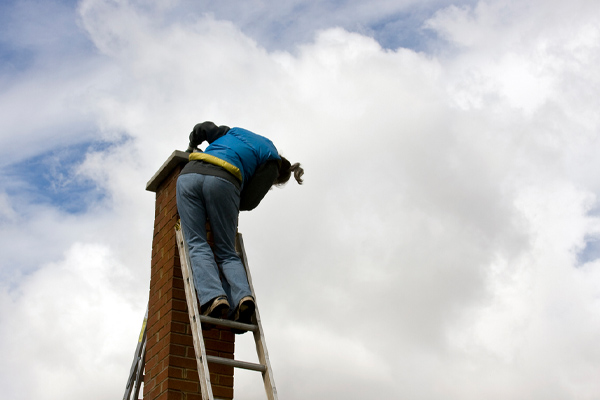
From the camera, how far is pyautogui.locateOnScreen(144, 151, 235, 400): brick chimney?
4113 millimetres

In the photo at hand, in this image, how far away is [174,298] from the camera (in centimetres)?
434

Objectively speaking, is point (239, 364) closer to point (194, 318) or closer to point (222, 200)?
point (194, 318)

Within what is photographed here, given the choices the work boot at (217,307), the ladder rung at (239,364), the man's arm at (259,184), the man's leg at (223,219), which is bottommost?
the ladder rung at (239,364)

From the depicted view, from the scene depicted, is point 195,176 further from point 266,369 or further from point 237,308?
point 266,369

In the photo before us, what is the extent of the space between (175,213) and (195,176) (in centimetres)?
53

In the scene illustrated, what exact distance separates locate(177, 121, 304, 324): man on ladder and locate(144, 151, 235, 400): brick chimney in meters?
0.33

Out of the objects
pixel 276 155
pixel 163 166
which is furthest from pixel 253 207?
pixel 163 166

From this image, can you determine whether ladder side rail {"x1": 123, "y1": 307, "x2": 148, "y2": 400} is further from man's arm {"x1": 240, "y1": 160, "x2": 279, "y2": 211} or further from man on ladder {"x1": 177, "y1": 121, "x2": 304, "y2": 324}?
man's arm {"x1": 240, "y1": 160, "x2": 279, "y2": 211}

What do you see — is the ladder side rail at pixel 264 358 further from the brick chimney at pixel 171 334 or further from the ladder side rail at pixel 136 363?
the ladder side rail at pixel 136 363

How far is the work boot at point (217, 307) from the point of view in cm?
385

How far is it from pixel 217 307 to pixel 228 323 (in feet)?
0.46

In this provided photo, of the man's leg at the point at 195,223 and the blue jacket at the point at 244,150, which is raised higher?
the blue jacket at the point at 244,150

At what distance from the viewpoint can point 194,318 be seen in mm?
3854

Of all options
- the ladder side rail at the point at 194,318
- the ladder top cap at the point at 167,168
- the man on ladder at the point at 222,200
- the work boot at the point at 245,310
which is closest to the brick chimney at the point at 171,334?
the ladder top cap at the point at 167,168
